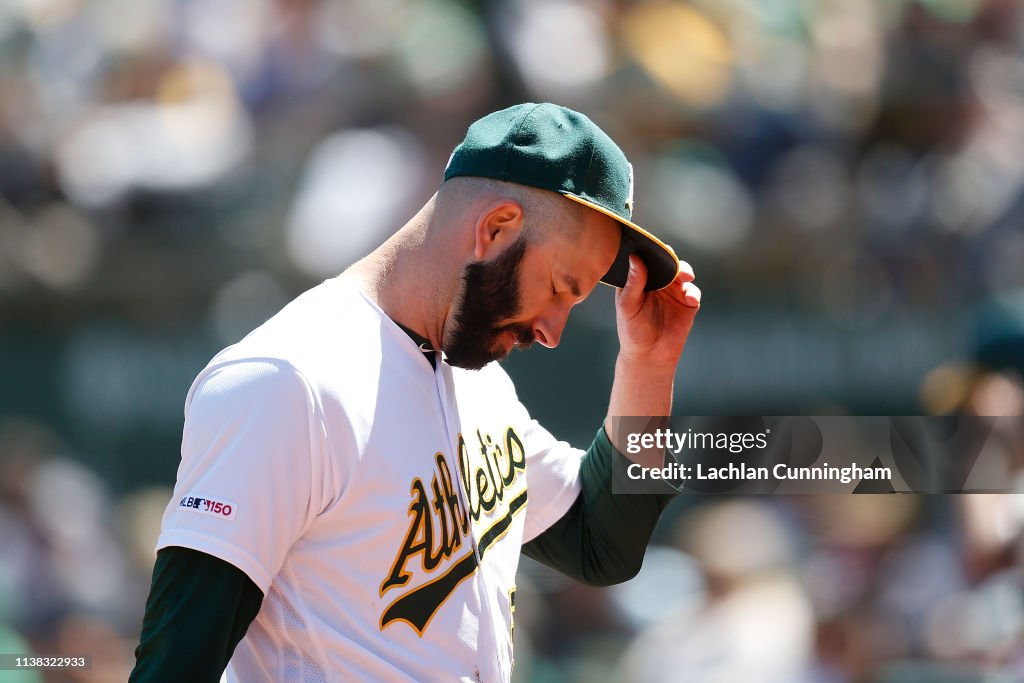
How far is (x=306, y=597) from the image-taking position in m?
1.55

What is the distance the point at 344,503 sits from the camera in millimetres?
1547

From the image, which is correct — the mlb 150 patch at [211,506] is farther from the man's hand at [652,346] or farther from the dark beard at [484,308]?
the man's hand at [652,346]

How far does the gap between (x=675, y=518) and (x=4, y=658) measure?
234 cm

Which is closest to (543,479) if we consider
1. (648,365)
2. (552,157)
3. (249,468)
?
(648,365)

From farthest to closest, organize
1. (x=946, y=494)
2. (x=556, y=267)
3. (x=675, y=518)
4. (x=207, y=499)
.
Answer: (x=675, y=518) → (x=946, y=494) → (x=556, y=267) → (x=207, y=499)

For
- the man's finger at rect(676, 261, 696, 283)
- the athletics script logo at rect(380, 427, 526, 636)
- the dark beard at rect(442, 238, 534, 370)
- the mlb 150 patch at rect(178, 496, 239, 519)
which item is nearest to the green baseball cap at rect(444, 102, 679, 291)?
the dark beard at rect(442, 238, 534, 370)

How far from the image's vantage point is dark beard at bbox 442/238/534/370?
1.74 m

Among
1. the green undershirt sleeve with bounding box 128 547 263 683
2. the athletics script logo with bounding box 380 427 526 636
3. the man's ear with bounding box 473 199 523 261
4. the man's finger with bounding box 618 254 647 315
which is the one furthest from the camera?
the man's finger with bounding box 618 254 647 315

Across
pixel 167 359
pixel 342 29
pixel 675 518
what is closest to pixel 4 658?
pixel 167 359

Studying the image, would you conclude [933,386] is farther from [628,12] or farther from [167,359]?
[167,359]

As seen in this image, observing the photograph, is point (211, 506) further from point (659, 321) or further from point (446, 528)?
Result: point (659, 321)

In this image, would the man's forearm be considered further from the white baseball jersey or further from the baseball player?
the white baseball jersey

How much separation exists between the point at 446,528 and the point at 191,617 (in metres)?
0.42

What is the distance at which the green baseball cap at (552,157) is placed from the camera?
1.73 metres
